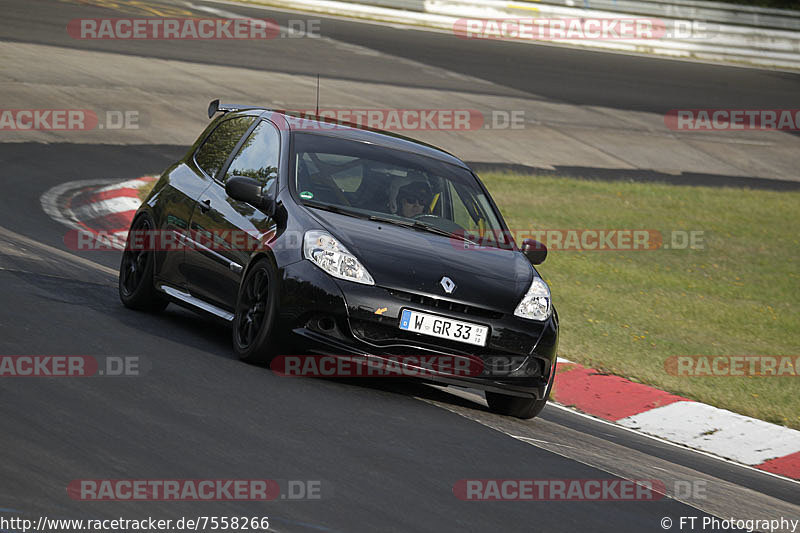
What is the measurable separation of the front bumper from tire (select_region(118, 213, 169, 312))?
184cm

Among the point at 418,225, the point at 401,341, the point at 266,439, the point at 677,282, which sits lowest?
the point at 677,282

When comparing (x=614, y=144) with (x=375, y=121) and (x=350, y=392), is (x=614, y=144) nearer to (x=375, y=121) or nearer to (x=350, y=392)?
(x=375, y=121)

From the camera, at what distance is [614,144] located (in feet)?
75.2

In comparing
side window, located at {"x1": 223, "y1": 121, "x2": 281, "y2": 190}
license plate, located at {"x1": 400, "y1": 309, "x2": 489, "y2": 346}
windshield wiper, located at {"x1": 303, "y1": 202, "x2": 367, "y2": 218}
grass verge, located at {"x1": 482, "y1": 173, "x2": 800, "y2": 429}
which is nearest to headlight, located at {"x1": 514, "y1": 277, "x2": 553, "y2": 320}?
license plate, located at {"x1": 400, "y1": 309, "x2": 489, "y2": 346}

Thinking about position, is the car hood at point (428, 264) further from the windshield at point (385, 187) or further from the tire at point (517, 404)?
the tire at point (517, 404)

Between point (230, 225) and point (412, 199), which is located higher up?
point (412, 199)

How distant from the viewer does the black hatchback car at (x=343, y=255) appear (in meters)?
6.76

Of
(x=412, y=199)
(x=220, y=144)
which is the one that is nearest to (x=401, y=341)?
(x=412, y=199)

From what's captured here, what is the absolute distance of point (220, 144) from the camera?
28.5 feet

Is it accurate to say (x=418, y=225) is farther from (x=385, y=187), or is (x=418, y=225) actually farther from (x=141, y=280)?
(x=141, y=280)

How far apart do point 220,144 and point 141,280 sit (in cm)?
113

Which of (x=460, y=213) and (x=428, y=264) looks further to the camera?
(x=460, y=213)

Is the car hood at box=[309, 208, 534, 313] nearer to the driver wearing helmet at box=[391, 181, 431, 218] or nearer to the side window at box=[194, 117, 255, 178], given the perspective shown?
the driver wearing helmet at box=[391, 181, 431, 218]

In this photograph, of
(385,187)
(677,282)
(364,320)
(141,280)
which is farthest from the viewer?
(677,282)
